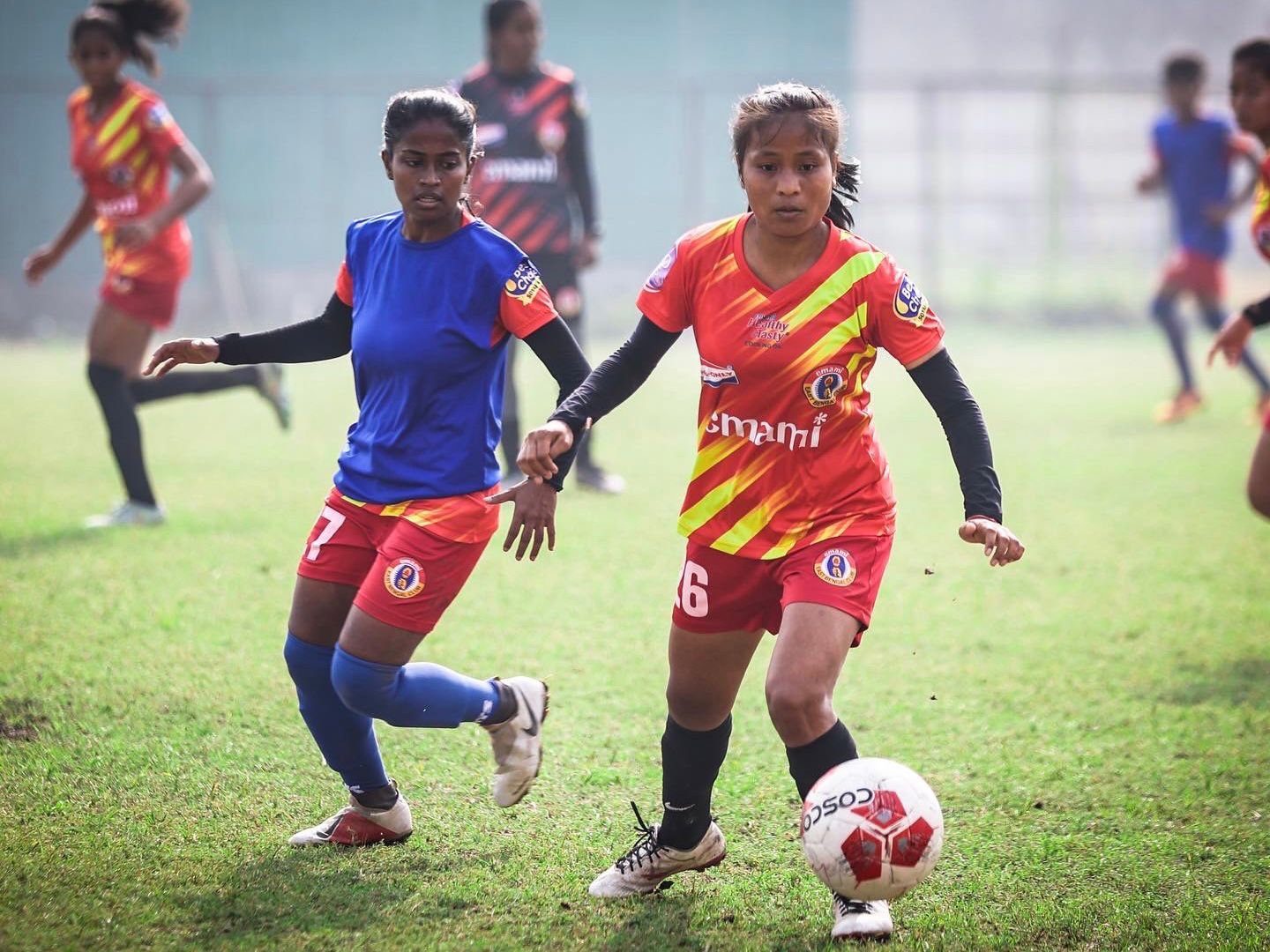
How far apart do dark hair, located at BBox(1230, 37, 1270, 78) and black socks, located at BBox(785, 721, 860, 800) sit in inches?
142

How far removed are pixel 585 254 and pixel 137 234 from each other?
2619 millimetres

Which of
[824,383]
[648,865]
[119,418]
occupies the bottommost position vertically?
[648,865]

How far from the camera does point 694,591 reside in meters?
3.42

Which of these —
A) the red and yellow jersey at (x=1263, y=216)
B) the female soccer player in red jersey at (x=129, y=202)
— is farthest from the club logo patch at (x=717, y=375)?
the female soccer player in red jersey at (x=129, y=202)

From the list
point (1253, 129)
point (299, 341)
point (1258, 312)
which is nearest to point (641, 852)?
point (299, 341)

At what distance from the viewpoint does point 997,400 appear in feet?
42.3

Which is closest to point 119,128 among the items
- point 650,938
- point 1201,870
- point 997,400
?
point 650,938

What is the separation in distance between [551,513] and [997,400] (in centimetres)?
1001

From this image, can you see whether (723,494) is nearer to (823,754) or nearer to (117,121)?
(823,754)

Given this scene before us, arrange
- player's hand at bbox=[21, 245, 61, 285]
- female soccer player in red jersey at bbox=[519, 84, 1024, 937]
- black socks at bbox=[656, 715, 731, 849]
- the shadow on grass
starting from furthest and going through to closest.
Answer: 1. player's hand at bbox=[21, 245, 61, 285]
2. the shadow on grass
3. black socks at bbox=[656, 715, 731, 849]
4. female soccer player in red jersey at bbox=[519, 84, 1024, 937]

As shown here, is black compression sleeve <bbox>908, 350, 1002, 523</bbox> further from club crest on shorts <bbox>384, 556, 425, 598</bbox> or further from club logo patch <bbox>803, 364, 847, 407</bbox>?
club crest on shorts <bbox>384, 556, 425, 598</bbox>

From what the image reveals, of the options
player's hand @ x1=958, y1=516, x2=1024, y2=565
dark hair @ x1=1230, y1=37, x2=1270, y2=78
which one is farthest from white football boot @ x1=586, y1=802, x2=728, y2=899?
dark hair @ x1=1230, y1=37, x2=1270, y2=78

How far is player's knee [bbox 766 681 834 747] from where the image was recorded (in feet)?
10.4

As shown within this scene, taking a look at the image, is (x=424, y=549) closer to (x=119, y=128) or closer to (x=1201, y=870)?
(x=1201, y=870)
